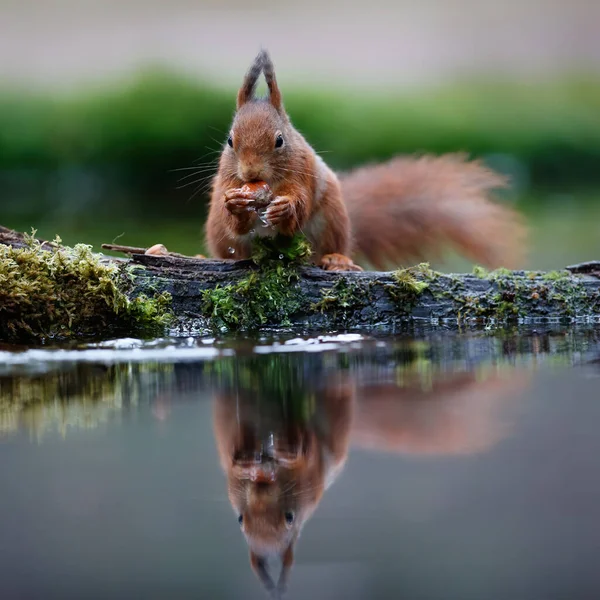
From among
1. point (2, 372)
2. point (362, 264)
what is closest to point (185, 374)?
point (2, 372)

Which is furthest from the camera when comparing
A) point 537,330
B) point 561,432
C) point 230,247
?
point 230,247

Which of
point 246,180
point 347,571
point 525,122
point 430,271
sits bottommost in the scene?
point 347,571

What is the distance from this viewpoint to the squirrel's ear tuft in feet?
10.7

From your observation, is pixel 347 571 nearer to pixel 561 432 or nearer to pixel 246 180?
pixel 561 432

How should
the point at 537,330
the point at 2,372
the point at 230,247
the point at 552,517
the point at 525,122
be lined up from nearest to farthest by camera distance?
the point at 552,517 < the point at 2,372 < the point at 537,330 < the point at 230,247 < the point at 525,122

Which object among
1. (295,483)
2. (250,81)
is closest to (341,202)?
(250,81)

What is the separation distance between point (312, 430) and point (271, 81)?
1.89 meters

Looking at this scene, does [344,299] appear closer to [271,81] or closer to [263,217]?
[263,217]

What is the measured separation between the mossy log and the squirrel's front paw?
0.15 m

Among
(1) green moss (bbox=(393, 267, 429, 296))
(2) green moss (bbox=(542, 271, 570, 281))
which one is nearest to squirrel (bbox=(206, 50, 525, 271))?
(1) green moss (bbox=(393, 267, 429, 296))

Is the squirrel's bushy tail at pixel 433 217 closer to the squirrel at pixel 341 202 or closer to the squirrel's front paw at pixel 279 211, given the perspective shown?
the squirrel at pixel 341 202

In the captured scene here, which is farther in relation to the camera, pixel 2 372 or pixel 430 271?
pixel 430 271

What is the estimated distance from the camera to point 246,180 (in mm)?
3273

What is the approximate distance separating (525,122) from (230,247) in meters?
7.81
